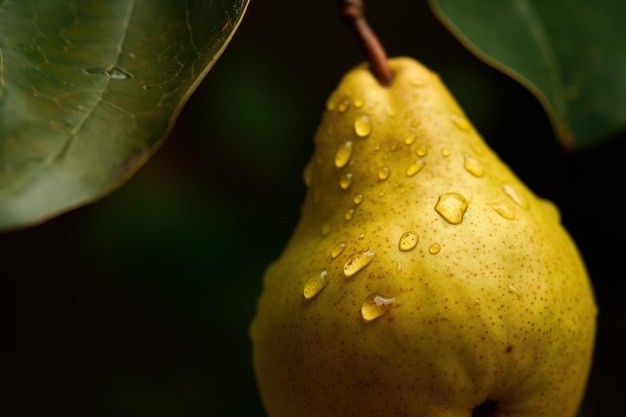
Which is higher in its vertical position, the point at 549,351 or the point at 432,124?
the point at 432,124

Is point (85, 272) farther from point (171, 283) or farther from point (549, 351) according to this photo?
point (549, 351)

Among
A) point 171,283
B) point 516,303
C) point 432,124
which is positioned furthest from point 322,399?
point 171,283

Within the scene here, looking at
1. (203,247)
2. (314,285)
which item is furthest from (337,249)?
(203,247)

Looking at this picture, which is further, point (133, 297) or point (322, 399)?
point (133, 297)

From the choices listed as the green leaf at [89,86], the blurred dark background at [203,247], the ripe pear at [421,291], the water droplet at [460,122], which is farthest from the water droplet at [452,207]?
the blurred dark background at [203,247]

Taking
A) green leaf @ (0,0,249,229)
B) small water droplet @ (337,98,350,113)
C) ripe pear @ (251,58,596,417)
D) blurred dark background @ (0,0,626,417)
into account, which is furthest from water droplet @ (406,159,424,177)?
blurred dark background @ (0,0,626,417)

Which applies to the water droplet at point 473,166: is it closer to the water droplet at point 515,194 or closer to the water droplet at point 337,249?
the water droplet at point 515,194

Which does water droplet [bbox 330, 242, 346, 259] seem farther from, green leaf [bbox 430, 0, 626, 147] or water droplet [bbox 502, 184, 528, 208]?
green leaf [bbox 430, 0, 626, 147]
